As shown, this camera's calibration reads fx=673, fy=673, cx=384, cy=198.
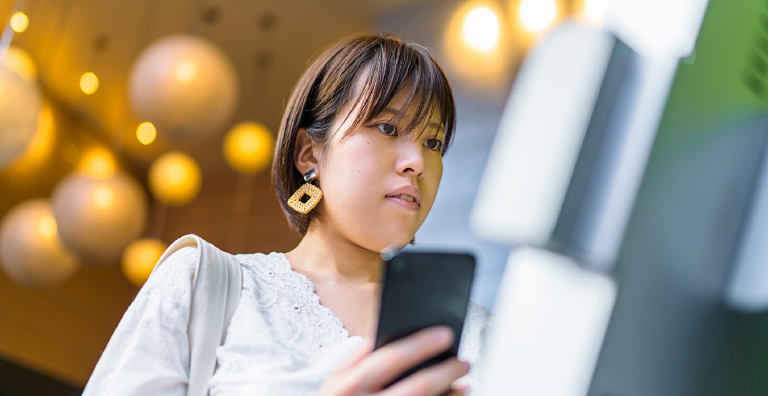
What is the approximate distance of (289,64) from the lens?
13.1 ft

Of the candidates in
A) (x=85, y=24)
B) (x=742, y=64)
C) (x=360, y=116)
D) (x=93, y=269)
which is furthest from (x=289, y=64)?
(x=742, y=64)

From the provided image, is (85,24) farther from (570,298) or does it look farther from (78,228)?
(570,298)

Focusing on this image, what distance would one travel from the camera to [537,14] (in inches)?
116

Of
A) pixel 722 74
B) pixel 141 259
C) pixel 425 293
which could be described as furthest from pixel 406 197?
pixel 141 259

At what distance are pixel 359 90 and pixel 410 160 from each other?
0.49 ft

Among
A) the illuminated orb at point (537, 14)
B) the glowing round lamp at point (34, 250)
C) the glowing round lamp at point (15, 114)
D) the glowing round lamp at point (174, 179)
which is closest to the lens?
the glowing round lamp at point (15, 114)

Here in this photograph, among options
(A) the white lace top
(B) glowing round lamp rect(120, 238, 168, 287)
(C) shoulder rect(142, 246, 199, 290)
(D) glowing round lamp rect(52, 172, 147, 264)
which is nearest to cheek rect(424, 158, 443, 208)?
(A) the white lace top

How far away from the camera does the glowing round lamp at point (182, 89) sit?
2229 millimetres

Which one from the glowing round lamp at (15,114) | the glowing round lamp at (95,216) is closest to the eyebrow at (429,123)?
the glowing round lamp at (15,114)

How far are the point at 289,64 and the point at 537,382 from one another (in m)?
3.90

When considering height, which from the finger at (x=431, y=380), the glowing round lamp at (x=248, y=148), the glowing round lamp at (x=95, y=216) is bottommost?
the glowing round lamp at (x=95, y=216)

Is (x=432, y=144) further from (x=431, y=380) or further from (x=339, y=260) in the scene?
(x=431, y=380)

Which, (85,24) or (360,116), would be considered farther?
(85,24)

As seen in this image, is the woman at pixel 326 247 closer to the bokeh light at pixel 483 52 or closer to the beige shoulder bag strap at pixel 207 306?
the beige shoulder bag strap at pixel 207 306
